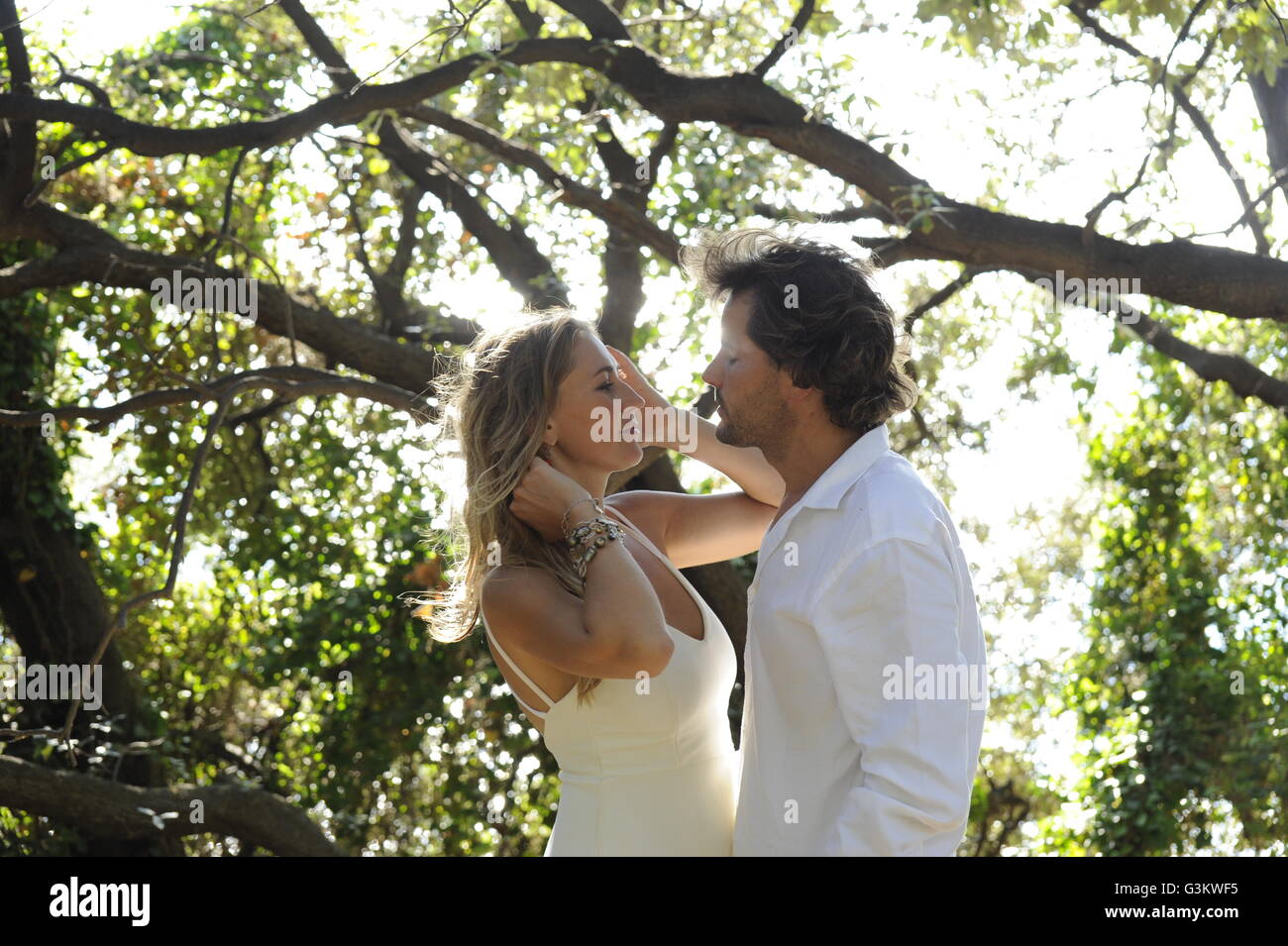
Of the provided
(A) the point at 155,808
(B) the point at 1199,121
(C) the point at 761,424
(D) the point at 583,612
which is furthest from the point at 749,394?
(B) the point at 1199,121

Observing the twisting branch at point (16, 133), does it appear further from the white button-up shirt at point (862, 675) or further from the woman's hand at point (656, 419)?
the white button-up shirt at point (862, 675)

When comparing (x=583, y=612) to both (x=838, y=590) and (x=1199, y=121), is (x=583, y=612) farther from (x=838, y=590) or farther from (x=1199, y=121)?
(x=1199, y=121)

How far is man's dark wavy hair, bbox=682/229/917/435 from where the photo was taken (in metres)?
2.35

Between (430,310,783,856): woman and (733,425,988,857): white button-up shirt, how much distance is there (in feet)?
0.87

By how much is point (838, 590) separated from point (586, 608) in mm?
581

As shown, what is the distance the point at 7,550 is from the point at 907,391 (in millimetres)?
5532

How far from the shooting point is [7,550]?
6496mm

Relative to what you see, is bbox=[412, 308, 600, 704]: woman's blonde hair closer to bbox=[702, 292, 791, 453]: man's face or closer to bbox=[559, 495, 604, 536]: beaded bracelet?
bbox=[559, 495, 604, 536]: beaded bracelet

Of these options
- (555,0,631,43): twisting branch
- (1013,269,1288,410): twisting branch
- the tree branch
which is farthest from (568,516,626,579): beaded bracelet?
(1013,269,1288,410): twisting branch

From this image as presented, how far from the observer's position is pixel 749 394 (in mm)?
2404

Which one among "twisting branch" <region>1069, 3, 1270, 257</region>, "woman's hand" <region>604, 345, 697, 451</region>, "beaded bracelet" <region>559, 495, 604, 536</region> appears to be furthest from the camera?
"twisting branch" <region>1069, 3, 1270, 257</region>

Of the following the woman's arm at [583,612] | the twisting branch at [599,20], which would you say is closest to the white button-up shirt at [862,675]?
the woman's arm at [583,612]
